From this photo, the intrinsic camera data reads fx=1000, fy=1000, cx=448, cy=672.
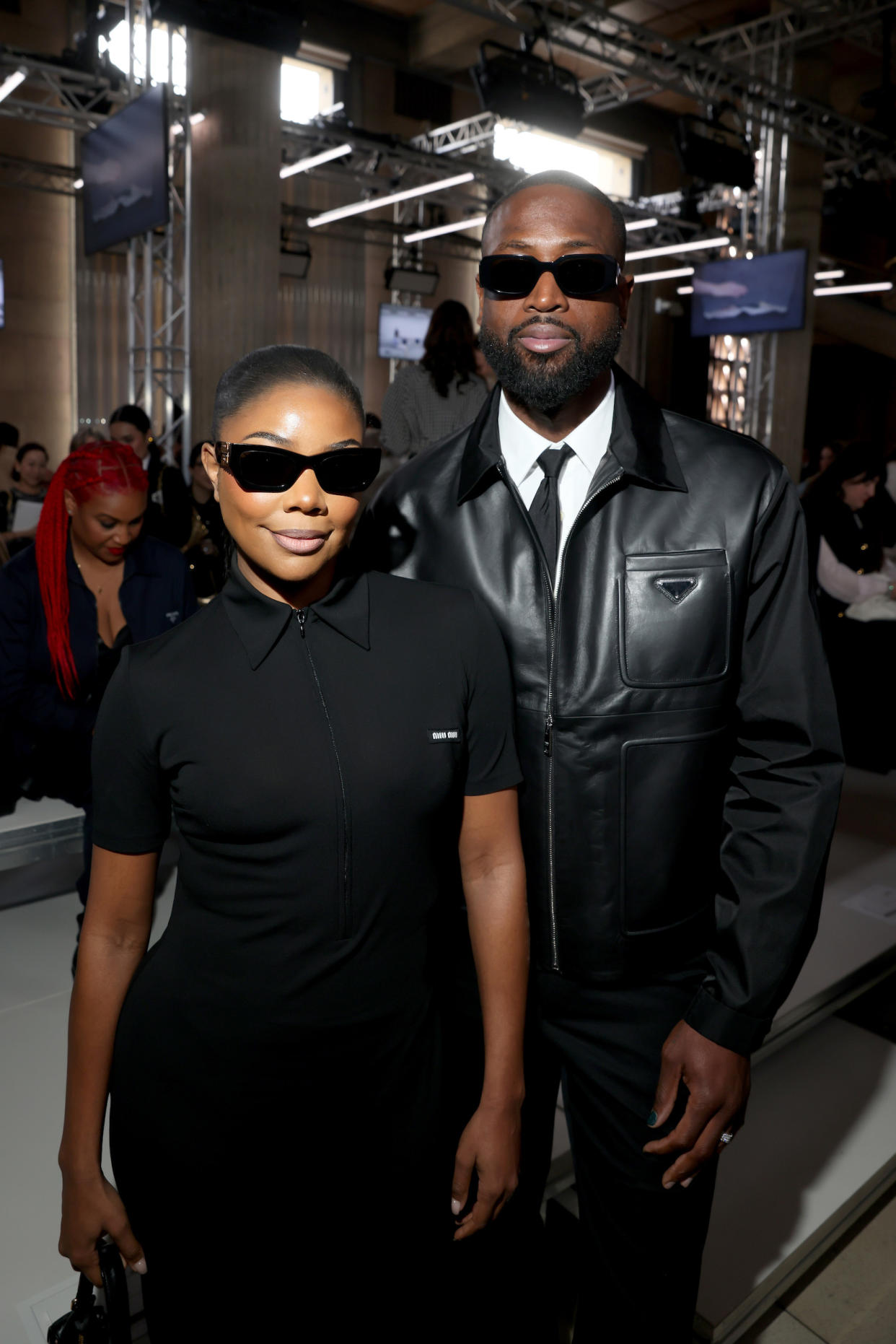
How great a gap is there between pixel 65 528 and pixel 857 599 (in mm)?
3867

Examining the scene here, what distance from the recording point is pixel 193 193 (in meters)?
8.19

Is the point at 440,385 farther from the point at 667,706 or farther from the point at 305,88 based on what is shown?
the point at 305,88

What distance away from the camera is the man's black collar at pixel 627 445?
139cm

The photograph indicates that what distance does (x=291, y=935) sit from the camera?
1.18 m

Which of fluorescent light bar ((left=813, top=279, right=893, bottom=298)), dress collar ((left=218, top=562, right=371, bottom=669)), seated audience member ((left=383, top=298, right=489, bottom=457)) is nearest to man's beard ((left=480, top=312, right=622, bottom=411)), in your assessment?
dress collar ((left=218, top=562, right=371, bottom=669))

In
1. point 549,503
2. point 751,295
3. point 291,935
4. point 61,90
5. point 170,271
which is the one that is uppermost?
point 61,90

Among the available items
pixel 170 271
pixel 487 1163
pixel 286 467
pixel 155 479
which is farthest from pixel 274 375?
pixel 170 271

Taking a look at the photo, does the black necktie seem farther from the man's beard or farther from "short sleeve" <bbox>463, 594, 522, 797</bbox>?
"short sleeve" <bbox>463, 594, 522, 797</bbox>

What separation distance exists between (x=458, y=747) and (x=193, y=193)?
27.2ft

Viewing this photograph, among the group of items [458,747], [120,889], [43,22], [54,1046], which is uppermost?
[43,22]

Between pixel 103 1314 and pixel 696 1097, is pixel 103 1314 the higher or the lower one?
the lower one

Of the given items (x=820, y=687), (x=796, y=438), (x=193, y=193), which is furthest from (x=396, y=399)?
(x=796, y=438)

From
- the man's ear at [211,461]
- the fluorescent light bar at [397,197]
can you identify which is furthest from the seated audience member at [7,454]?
the fluorescent light bar at [397,197]

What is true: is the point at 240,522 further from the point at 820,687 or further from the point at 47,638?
the point at 47,638
